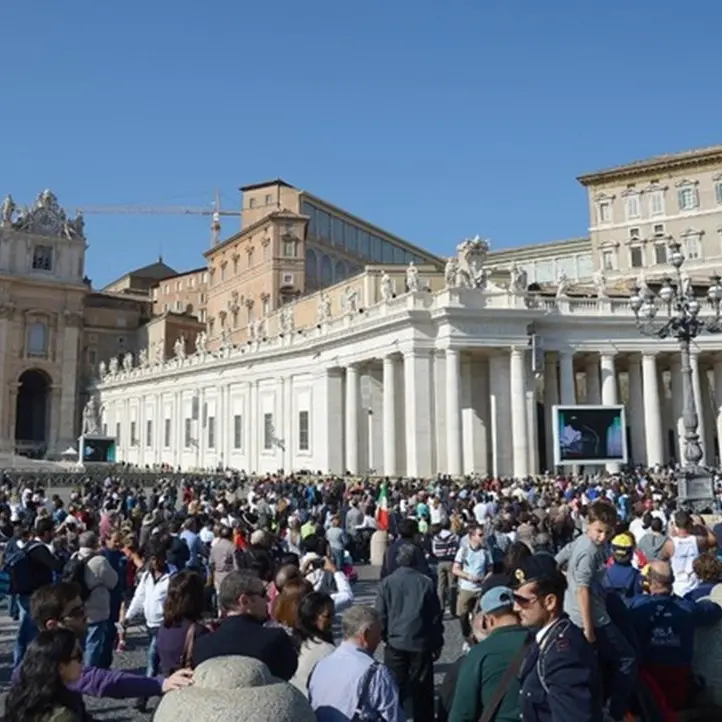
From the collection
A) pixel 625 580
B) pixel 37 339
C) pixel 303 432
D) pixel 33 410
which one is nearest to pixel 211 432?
pixel 303 432

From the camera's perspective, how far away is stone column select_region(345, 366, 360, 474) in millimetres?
36500

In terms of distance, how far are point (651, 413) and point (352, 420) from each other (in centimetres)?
1406

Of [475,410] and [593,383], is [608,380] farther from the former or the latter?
[475,410]

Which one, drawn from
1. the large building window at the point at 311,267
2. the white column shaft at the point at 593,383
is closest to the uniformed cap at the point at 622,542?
the white column shaft at the point at 593,383

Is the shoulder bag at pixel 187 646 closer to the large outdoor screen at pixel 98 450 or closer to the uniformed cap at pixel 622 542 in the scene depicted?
the uniformed cap at pixel 622 542

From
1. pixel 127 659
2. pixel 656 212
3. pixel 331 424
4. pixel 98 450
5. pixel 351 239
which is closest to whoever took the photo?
pixel 127 659

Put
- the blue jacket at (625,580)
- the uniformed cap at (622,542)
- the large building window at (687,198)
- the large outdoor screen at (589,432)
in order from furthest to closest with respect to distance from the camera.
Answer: the large building window at (687,198)
the large outdoor screen at (589,432)
the uniformed cap at (622,542)
the blue jacket at (625,580)

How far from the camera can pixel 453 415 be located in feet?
102

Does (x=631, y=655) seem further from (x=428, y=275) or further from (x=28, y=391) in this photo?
(x=28, y=391)

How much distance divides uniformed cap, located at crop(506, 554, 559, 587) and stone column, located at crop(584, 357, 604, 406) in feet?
110

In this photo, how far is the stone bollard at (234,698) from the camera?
85.1 inches

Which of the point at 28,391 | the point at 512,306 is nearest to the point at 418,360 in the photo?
the point at 512,306

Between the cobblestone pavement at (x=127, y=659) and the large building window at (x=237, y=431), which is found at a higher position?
the large building window at (x=237, y=431)

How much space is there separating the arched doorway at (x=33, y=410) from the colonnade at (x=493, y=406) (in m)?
40.2
